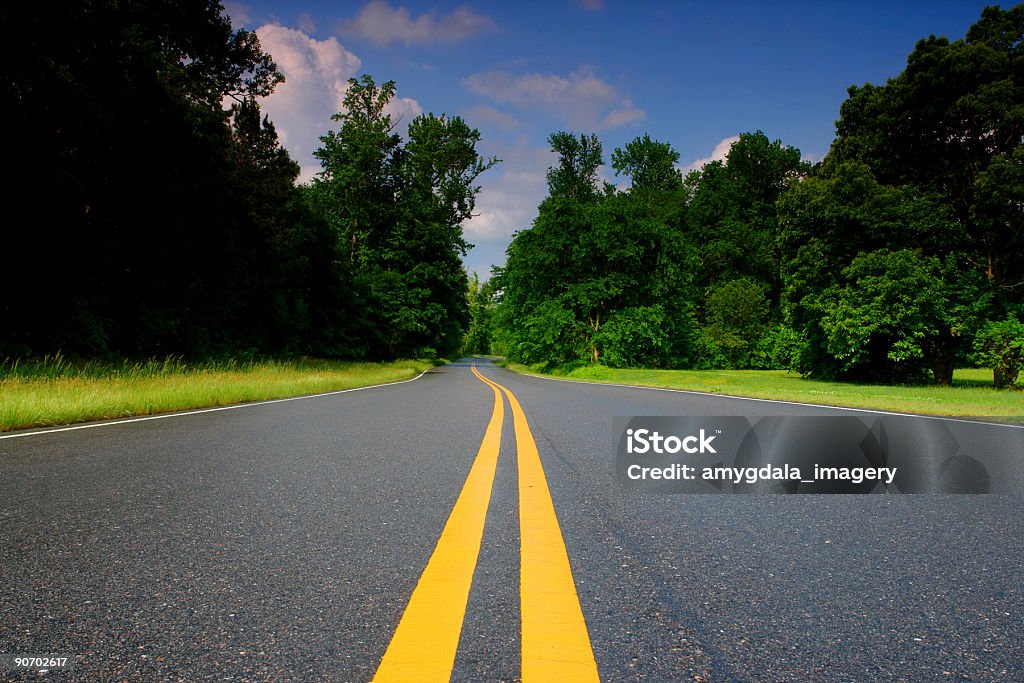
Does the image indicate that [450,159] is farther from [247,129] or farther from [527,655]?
[527,655]

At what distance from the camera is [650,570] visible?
2139mm

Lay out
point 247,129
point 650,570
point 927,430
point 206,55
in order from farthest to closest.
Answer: point 247,129, point 206,55, point 927,430, point 650,570

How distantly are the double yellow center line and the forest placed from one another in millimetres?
14873

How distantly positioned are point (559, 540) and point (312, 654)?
1269mm

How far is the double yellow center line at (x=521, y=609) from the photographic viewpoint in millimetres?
1395

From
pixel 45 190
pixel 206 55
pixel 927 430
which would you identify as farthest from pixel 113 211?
pixel 927 430

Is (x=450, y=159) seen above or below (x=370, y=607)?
above

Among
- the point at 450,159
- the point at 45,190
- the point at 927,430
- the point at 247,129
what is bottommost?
the point at 927,430

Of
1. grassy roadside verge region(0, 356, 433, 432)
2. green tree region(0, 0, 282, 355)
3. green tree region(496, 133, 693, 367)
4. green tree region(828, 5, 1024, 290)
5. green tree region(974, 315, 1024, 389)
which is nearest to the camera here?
grassy roadside verge region(0, 356, 433, 432)

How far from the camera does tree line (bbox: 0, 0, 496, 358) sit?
40.4ft

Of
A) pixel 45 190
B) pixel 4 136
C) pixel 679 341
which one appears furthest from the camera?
pixel 679 341

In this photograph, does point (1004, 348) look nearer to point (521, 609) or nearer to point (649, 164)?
point (521, 609)

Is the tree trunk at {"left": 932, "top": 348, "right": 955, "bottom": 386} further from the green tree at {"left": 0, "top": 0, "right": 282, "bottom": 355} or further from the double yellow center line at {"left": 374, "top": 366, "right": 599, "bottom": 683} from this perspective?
the green tree at {"left": 0, "top": 0, "right": 282, "bottom": 355}

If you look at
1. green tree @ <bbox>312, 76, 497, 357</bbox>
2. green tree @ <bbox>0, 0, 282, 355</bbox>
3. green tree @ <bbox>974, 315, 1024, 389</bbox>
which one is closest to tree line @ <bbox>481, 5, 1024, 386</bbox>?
green tree @ <bbox>974, 315, 1024, 389</bbox>
